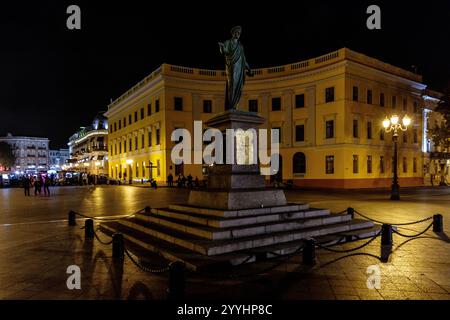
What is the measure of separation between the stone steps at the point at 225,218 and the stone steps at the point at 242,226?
0.03 meters

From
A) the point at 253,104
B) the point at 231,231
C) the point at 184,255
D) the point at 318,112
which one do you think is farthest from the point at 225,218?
the point at 253,104

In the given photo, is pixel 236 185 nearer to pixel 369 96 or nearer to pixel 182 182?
pixel 182 182

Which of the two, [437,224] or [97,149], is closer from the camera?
[437,224]

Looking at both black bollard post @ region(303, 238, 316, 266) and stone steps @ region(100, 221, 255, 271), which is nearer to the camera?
stone steps @ region(100, 221, 255, 271)

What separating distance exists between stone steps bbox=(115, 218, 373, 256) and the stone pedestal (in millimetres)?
1251

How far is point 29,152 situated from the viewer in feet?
425

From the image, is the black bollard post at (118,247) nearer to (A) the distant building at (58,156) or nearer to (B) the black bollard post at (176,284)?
(B) the black bollard post at (176,284)

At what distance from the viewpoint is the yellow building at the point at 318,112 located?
31953mm

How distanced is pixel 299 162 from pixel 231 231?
28937mm

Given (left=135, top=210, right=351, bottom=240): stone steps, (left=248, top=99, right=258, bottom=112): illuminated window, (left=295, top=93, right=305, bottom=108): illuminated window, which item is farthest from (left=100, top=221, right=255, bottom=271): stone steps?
(left=248, top=99, right=258, bottom=112): illuminated window

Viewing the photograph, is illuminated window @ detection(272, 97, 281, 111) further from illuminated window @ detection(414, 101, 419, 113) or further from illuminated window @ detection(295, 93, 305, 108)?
illuminated window @ detection(414, 101, 419, 113)

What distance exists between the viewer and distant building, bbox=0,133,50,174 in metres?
126
